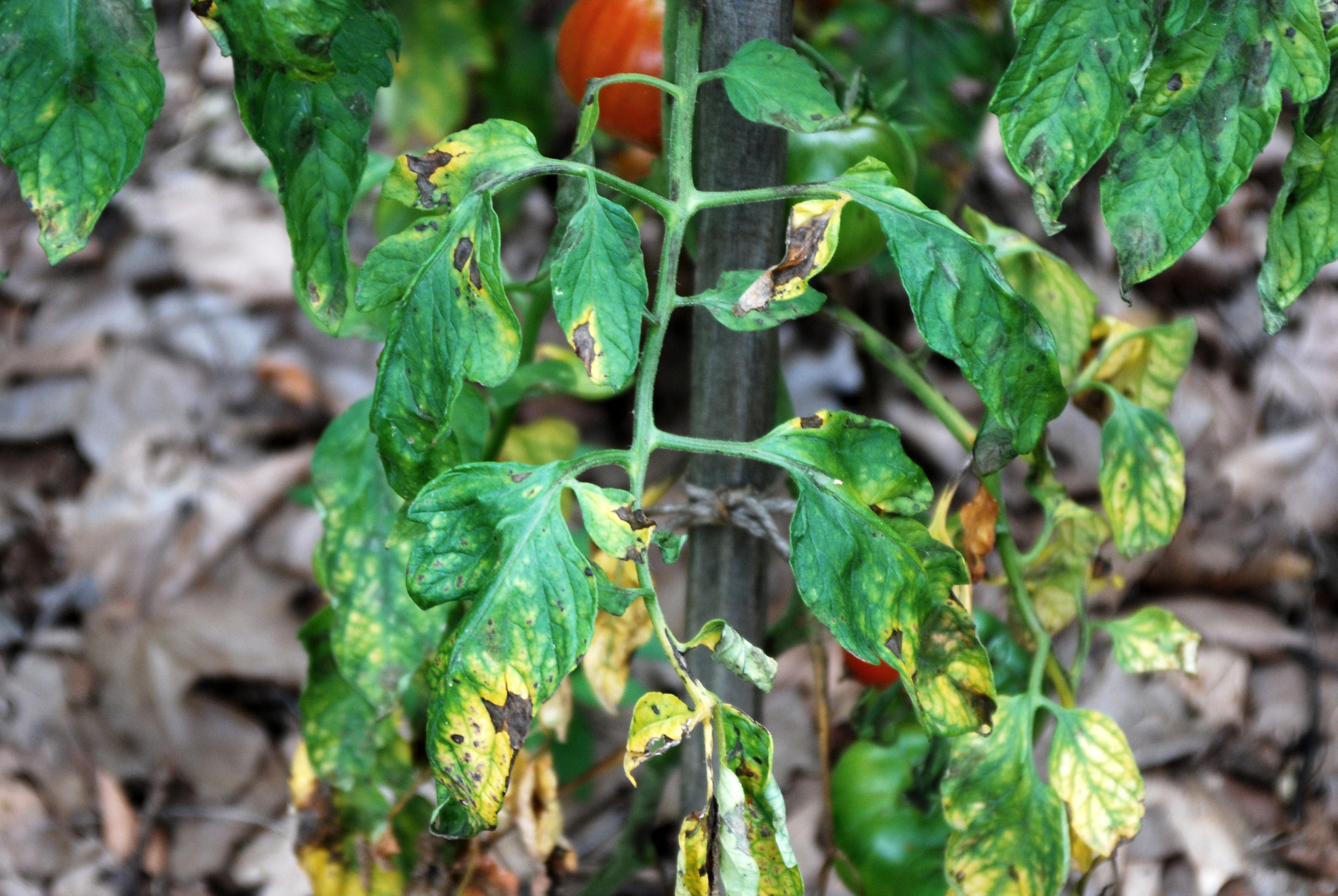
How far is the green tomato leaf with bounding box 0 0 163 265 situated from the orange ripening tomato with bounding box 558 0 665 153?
0.40 m

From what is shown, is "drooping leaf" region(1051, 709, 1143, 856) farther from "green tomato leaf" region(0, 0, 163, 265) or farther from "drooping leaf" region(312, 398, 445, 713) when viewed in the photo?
"green tomato leaf" region(0, 0, 163, 265)

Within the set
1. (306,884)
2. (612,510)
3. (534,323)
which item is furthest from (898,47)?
(306,884)

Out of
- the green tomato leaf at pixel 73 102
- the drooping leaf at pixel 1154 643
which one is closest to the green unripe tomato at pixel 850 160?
the drooping leaf at pixel 1154 643

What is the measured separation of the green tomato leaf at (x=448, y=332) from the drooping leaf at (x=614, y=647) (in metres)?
0.26

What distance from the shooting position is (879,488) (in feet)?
1.76

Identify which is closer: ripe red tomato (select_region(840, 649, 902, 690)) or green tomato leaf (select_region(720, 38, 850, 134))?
green tomato leaf (select_region(720, 38, 850, 134))

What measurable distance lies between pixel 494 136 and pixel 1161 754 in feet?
3.84

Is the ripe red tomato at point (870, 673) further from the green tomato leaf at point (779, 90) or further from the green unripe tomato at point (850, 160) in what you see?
the green tomato leaf at point (779, 90)

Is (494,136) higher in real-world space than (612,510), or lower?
higher

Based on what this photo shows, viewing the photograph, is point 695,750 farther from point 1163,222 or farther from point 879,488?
point 1163,222

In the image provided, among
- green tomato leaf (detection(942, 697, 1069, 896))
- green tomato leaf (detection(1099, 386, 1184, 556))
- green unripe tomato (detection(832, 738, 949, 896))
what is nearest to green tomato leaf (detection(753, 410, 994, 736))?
green tomato leaf (detection(942, 697, 1069, 896))

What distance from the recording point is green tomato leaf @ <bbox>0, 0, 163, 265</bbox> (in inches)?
18.6

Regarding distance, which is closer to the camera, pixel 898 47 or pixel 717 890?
pixel 717 890

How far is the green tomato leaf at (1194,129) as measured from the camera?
1.54 ft
